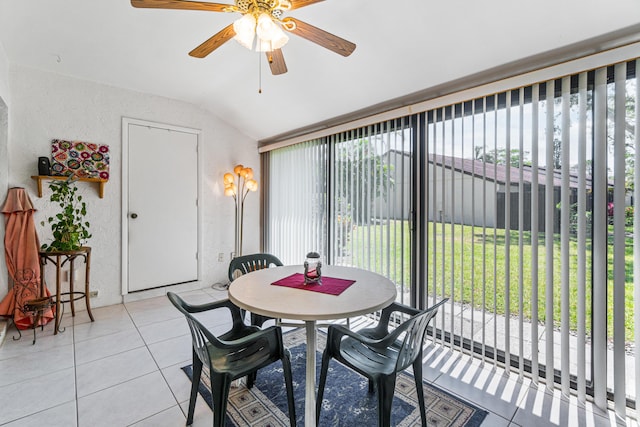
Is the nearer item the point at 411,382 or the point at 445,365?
the point at 411,382

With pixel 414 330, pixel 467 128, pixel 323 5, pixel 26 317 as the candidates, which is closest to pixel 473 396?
pixel 414 330

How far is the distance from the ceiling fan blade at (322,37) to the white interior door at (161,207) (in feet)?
9.74

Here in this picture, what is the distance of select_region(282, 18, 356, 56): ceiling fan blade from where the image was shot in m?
1.58

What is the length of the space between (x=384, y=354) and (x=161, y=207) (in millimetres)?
3456

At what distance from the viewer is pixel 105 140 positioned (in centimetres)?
347

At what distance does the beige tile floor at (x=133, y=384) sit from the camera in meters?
1.73

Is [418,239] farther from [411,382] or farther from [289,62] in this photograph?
[289,62]

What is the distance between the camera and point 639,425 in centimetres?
163

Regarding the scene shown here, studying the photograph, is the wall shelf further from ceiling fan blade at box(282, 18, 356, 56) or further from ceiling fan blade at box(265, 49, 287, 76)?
ceiling fan blade at box(282, 18, 356, 56)

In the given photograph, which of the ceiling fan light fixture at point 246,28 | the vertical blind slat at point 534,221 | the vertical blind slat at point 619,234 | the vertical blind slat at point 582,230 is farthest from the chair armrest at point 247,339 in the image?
Result: the vertical blind slat at point 619,234

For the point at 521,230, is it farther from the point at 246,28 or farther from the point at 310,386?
the point at 246,28

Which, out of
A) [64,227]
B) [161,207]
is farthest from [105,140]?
[64,227]

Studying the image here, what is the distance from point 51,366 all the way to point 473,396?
315 cm

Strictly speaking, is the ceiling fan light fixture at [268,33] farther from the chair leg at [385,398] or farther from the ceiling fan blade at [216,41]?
the chair leg at [385,398]
